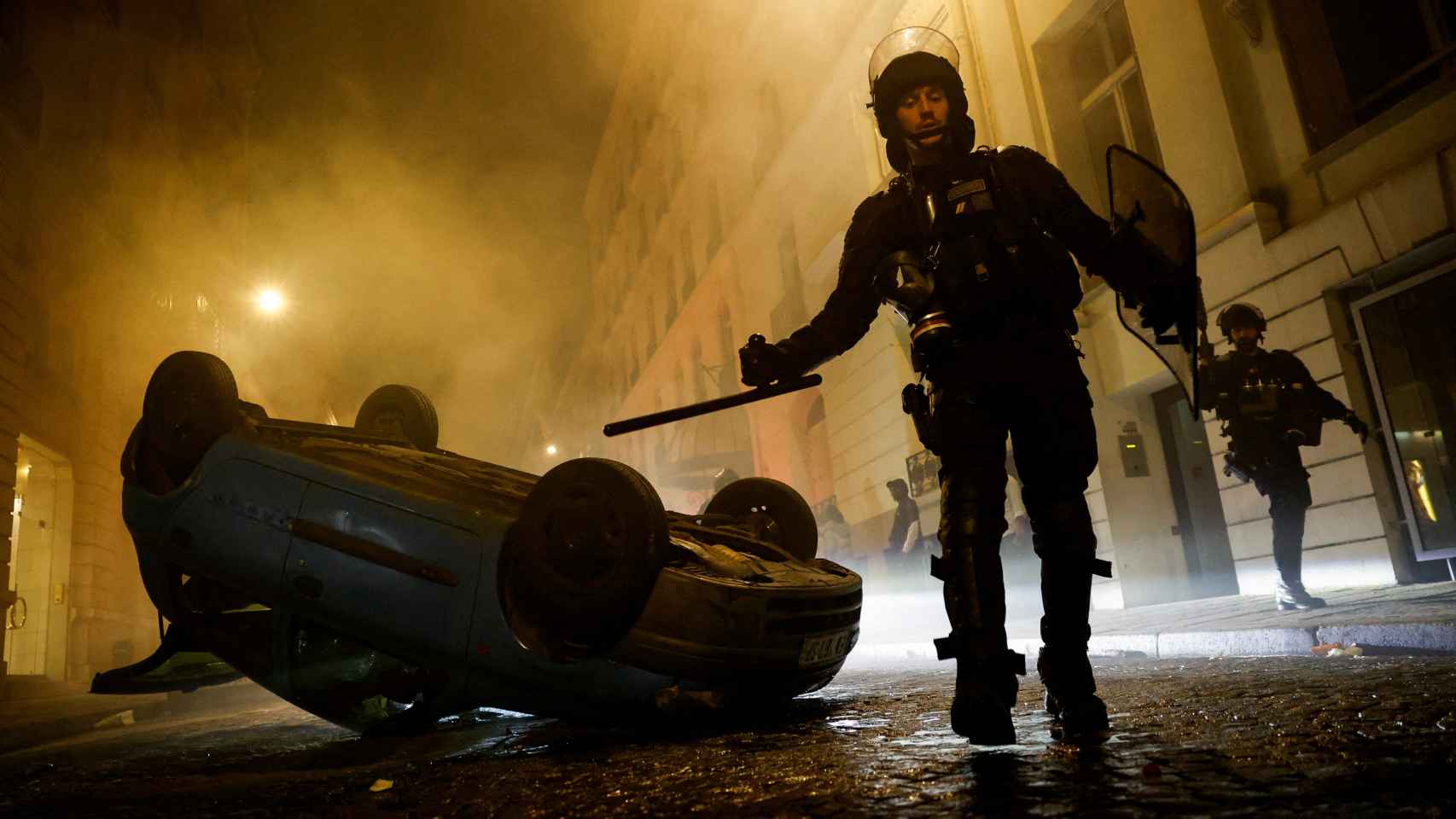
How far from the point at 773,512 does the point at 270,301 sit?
2041 cm

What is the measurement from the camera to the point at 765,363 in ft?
8.85

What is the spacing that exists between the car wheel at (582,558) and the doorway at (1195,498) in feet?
26.0

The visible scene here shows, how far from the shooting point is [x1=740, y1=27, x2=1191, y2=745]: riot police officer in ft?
7.47

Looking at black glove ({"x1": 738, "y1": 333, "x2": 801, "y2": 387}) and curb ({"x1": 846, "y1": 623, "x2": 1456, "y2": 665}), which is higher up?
black glove ({"x1": 738, "y1": 333, "x2": 801, "y2": 387})

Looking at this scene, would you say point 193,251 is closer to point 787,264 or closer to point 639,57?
point 787,264

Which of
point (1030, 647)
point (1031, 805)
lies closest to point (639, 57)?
point (1030, 647)

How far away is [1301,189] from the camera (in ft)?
24.2

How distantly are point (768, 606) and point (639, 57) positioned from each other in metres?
31.4

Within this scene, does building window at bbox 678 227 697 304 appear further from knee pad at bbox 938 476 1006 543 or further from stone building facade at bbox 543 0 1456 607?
knee pad at bbox 938 476 1006 543

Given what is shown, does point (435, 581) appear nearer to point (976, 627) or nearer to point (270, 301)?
point (976, 627)

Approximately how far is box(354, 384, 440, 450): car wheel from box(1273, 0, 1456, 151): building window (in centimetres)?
729

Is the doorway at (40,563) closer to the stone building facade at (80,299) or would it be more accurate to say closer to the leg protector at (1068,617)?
the stone building facade at (80,299)

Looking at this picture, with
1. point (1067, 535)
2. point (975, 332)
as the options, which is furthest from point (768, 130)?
point (1067, 535)

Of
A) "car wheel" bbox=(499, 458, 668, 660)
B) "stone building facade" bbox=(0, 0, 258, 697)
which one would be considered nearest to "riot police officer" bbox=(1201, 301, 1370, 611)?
"car wheel" bbox=(499, 458, 668, 660)
